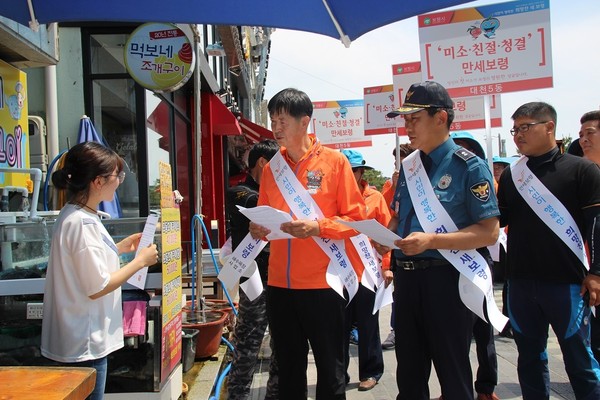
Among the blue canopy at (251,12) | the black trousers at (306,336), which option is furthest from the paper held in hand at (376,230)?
the blue canopy at (251,12)

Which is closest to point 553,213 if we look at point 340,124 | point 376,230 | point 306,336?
point 376,230

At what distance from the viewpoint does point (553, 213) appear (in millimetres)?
3117

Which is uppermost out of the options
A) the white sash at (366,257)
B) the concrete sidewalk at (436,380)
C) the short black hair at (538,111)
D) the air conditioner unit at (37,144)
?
the air conditioner unit at (37,144)

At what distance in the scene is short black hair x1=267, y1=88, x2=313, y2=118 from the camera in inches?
115

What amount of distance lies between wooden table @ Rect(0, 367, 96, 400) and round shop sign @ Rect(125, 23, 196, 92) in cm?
479

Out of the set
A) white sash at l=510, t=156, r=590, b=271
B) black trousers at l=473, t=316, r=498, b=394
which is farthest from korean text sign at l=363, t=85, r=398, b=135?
white sash at l=510, t=156, r=590, b=271

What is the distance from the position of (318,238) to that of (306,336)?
21.8 inches

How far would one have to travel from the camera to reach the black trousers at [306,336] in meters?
2.80

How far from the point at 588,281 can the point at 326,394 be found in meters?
1.60

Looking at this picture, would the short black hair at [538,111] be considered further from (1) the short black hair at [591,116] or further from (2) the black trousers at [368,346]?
(2) the black trousers at [368,346]

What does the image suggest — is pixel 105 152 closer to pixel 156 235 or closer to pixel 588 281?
pixel 156 235

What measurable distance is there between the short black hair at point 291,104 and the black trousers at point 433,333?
3.38 feet

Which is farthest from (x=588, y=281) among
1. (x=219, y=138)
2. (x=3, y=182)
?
(x=219, y=138)

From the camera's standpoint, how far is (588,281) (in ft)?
9.77
